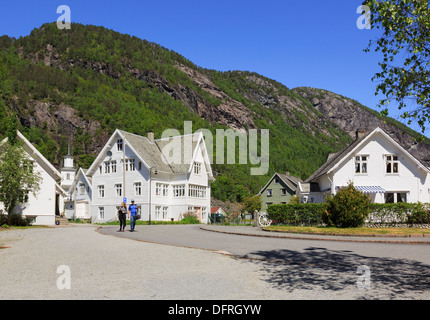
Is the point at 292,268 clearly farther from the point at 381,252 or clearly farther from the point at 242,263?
the point at 381,252

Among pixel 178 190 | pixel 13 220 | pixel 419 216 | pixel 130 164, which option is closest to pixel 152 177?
pixel 130 164

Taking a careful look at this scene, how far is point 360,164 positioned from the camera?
1406 inches

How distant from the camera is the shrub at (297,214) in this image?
27.4 meters

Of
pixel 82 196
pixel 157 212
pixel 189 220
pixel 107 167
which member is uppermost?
pixel 107 167

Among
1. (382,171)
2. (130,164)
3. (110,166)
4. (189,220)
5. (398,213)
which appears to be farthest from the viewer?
(110,166)

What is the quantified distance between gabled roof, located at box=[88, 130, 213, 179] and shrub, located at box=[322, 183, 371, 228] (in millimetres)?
25574

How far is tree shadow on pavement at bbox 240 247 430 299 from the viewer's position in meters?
7.84

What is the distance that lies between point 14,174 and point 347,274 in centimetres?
2784

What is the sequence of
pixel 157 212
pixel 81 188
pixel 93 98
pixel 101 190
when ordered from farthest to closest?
pixel 93 98
pixel 81 188
pixel 101 190
pixel 157 212

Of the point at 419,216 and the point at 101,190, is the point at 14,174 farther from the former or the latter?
the point at 419,216

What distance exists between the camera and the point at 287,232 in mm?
22281

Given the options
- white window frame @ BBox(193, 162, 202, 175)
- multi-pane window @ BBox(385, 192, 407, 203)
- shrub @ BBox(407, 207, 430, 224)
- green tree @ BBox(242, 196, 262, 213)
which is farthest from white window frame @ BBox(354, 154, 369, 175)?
green tree @ BBox(242, 196, 262, 213)

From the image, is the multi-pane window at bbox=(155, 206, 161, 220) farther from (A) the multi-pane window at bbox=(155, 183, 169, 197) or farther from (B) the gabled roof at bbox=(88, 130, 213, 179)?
(B) the gabled roof at bbox=(88, 130, 213, 179)

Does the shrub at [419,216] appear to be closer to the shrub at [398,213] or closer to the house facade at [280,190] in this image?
the shrub at [398,213]
